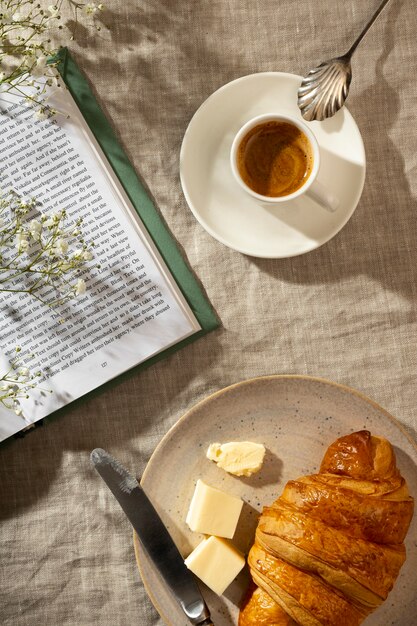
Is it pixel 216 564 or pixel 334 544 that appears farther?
pixel 216 564

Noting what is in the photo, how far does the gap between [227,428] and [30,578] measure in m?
0.44

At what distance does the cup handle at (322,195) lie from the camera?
1.08 meters

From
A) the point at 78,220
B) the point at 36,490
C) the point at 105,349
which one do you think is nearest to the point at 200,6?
the point at 78,220

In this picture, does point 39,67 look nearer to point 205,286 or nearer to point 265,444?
point 205,286

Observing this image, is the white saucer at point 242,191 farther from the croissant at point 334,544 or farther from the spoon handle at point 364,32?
the croissant at point 334,544

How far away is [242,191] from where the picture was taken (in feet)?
3.75

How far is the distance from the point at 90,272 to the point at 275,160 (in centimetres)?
37

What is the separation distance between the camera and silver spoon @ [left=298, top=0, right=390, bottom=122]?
3.64 ft

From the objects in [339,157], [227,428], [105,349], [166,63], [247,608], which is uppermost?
[166,63]

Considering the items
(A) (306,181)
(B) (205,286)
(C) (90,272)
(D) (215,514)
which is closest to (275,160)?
(A) (306,181)

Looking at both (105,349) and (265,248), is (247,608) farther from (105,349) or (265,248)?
(265,248)

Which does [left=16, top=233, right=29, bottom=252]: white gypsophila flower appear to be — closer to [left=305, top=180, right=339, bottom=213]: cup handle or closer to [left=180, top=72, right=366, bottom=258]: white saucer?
[left=180, top=72, right=366, bottom=258]: white saucer

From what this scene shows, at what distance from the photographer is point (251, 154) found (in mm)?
1141

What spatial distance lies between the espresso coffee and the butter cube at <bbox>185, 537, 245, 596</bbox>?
591 mm
